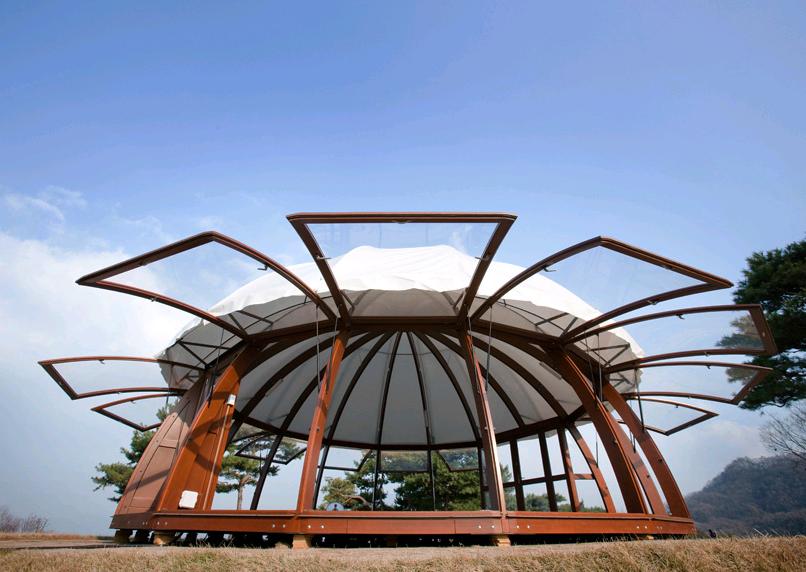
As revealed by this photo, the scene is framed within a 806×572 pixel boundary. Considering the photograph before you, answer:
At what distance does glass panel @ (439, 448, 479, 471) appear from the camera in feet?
59.7

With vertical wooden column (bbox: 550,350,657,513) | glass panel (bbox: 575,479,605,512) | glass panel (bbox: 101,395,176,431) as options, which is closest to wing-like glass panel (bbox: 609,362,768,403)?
vertical wooden column (bbox: 550,350,657,513)

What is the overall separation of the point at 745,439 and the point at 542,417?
52.4 ft

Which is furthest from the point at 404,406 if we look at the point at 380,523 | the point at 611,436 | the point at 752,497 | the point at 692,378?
the point at 752,497

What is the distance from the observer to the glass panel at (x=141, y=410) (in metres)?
14.2

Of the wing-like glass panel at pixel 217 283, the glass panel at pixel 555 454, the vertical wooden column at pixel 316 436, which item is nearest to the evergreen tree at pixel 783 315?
the glass panel at pixel 555 454

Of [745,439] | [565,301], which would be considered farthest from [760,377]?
[745,439]

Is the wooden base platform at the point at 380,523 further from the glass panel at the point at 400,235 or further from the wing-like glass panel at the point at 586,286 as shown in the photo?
the glass panel at the point at 400,235

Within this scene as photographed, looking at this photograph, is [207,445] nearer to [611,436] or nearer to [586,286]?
[586,286]

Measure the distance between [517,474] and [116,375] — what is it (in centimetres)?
1273

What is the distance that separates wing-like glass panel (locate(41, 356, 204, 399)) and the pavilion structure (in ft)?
0.20

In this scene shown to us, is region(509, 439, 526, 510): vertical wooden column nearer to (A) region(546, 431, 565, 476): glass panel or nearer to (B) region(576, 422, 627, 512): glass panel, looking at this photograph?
(A) region(546, 431, 565, 476): glass panel

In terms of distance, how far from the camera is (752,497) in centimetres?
4641

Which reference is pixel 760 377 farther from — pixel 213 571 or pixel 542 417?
pixel 213 571

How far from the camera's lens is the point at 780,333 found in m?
20.3
